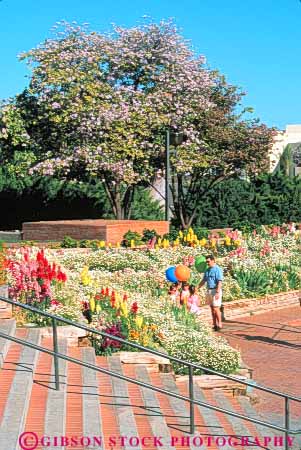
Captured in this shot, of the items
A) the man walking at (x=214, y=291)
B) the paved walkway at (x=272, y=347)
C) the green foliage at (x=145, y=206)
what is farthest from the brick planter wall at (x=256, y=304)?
the green foliage at (x=145, y=206)

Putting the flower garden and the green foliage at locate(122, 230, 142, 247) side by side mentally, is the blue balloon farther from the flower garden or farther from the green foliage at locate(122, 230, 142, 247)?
the green foliage at locate(122, 230, 142, 247)

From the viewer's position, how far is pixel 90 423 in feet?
23.3

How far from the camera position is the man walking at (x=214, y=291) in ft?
48.5

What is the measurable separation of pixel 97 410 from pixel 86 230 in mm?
13617

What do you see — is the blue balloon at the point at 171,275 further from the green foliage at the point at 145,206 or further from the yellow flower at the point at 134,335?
the green foliage at the point at 145,206

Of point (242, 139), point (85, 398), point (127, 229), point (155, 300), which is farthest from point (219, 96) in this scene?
point (85, 398)

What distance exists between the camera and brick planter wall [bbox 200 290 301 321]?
16.5 metres

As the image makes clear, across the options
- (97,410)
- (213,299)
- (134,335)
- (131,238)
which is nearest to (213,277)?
(213,299)

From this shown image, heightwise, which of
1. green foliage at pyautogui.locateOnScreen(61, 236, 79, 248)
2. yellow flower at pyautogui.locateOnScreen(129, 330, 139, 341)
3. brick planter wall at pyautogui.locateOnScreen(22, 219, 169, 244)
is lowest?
yellow flower at pyautogui.locateOnScreen(129, 330, 139, 341)

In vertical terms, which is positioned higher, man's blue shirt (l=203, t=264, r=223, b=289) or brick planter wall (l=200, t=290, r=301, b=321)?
man's blue shirt (l=203, t=264, r=223, b=289)

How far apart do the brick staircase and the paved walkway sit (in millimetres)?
1025

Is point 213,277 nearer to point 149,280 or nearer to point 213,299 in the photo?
point 213,299

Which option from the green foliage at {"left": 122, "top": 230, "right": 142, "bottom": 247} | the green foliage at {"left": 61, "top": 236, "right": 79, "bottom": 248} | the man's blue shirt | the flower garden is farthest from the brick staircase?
the green foliage at {"left": 122, "top": 230, "right": 142, "bottom": 247}

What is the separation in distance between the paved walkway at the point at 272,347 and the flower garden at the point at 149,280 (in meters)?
0.74
